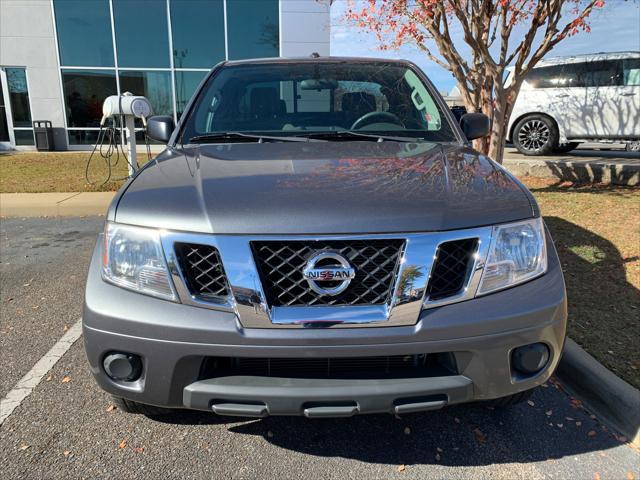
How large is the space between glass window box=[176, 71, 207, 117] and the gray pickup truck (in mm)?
14850

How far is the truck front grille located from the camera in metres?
1.81

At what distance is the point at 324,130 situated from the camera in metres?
2.95

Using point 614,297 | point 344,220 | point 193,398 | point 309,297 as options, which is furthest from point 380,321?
point 614,297

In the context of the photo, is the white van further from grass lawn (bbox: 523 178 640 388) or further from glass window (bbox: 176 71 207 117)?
glass window (bbox: 176 71 207 117)

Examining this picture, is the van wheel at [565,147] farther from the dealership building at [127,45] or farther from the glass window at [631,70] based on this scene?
the dealership building at [127,45]

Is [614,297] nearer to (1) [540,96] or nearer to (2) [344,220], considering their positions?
(2) [344,220]

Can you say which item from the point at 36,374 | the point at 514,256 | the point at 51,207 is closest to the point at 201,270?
the point at 514,256

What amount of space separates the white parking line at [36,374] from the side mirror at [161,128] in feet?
4.79

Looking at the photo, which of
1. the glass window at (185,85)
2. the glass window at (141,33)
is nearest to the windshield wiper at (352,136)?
the glass window at (185,85)

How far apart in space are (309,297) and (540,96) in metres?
11.4

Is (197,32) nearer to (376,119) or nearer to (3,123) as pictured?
(3,123)

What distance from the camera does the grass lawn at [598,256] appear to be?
3024mm

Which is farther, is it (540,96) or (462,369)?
(540,96)

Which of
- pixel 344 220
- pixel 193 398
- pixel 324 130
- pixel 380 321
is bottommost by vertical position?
pixel 193 398
